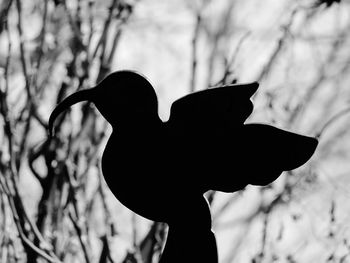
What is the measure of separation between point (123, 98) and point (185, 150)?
0.12 meters

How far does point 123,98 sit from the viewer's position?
75 cm

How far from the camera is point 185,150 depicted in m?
0.76

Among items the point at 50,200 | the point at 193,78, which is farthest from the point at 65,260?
the point at 193,78

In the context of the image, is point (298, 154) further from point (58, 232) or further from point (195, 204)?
point (58, 232)

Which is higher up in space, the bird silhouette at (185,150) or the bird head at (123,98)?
the bird head at (123,98)

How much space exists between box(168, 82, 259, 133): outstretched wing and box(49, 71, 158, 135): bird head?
0.13 ft

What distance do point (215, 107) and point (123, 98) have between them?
0.14 meters

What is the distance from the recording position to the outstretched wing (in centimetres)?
74

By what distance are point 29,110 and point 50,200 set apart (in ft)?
1.16

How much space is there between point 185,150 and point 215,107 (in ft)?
0.26

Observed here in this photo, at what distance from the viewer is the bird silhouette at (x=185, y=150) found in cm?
74

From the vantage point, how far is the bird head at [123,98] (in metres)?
0.75

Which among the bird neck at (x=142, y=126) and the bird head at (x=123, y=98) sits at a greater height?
the bird head at (x=123, y=98)

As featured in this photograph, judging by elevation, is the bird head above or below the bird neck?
above
